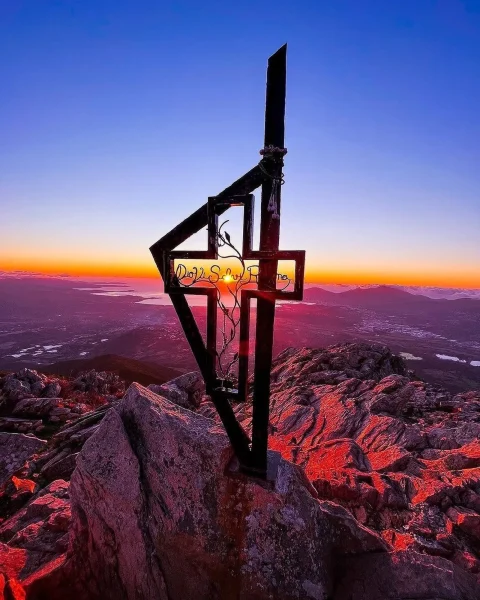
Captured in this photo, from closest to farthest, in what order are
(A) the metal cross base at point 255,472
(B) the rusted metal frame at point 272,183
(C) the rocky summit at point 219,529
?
(B) the rusted metal frame at point 272,183, (C) the rocky summit at point 219,529, (A) the metal cross base at point 255,472

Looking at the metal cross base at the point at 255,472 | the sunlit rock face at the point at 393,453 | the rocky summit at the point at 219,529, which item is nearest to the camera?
the rocky summit at the point at 219,529

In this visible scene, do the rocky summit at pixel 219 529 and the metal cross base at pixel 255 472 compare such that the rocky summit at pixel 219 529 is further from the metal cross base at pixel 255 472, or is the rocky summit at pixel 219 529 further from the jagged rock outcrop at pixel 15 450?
the jagged rock outcrop at pixel 15 450

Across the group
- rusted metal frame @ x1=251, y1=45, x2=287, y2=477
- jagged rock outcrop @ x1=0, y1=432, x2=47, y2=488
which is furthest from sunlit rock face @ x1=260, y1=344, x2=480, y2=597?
jagged rock outcrop @ x1=0, y1=432, x2=47, y2=488

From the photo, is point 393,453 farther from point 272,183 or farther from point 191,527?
point 272,183

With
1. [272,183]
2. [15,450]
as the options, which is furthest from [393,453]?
[15,450]

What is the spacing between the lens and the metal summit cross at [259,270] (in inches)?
178

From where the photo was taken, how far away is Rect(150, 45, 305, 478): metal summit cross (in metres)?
4.52

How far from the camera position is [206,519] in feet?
17.4

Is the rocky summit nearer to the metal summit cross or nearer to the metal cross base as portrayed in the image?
the metal cross base

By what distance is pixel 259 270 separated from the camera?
15.3ft

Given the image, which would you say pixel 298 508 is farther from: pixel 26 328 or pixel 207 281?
pixel 26 328

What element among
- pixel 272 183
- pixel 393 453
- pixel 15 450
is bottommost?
pixel 15 450

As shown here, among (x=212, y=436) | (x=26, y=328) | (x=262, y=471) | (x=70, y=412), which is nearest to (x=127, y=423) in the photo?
(x=212, y=436)

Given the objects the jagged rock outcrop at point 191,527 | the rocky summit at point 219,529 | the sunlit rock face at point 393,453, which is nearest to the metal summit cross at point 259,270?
the jagged rock outcrop at point 191,527
